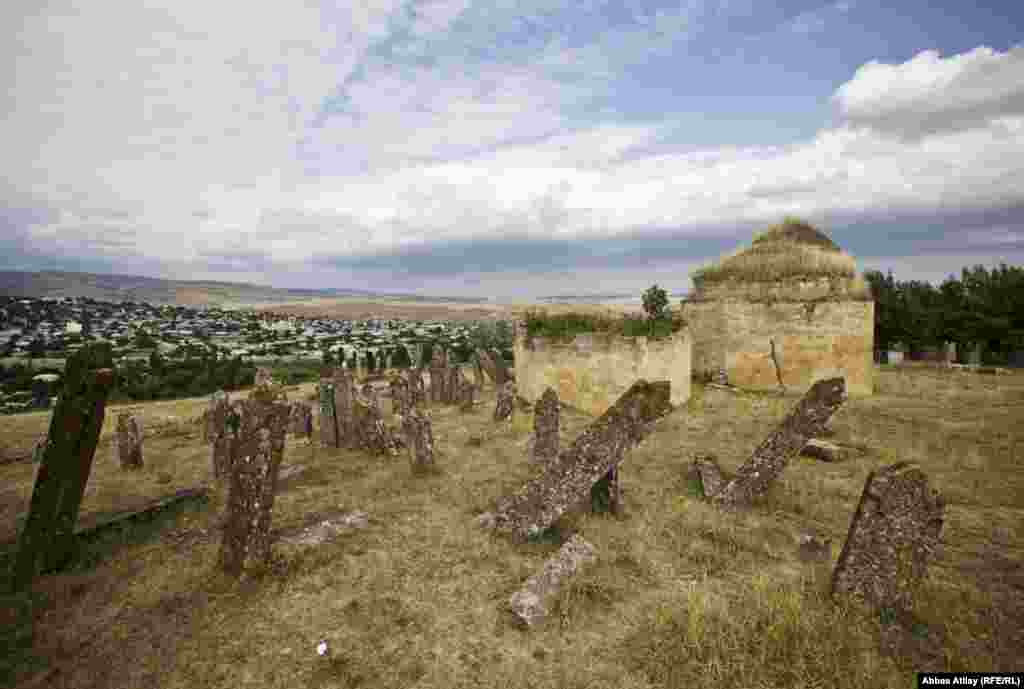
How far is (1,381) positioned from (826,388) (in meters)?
38.7

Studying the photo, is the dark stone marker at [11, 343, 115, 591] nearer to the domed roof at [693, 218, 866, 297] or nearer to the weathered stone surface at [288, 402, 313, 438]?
the weathered stone surface at [288, 402, 313, 438]

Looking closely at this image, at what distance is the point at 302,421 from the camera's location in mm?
11336

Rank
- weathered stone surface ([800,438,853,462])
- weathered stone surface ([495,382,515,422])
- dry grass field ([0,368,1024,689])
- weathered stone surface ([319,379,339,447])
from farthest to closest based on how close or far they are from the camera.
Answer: weathered stone surface ([495,382,515,422]) → weathered stone surface ([319,379,339,447]) → weathered stone surface ([800,438,853,462]) → dry grass field ([0,368,1024,689])

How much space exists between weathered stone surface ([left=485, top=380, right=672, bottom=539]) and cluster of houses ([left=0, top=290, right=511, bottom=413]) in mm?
20712

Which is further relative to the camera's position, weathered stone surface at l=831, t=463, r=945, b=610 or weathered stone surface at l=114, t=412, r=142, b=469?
weathered stone surface at l=114, t=412, r=142, b=469

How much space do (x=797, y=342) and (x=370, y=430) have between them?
12580 millimetres

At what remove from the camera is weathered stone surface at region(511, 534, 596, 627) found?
3.93 m

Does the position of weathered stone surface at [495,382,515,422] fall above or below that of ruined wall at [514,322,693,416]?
below

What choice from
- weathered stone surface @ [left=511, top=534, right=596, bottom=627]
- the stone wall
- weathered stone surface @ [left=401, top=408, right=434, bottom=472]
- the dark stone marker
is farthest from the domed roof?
the dark stone marker

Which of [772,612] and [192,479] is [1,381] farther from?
[772,612]

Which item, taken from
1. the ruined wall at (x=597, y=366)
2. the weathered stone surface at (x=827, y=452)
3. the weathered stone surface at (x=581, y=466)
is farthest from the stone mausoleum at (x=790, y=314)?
the weathered stone surface at (x=581, y=466)

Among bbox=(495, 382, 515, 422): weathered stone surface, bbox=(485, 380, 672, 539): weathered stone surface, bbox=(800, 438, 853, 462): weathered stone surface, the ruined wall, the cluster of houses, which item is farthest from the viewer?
the cluster of houses

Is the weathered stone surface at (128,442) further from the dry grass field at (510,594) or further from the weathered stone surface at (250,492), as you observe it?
the weathered stone surface at (250,492)

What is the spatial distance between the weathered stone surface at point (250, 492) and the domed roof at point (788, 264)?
14115mm
